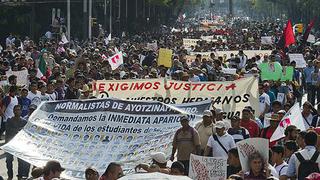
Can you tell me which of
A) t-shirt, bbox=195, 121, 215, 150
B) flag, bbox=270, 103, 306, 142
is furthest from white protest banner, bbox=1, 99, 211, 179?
flag, bbox=270, 103, 306, 142

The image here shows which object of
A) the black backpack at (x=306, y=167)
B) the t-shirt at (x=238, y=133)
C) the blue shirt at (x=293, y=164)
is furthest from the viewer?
the t-shirt at (x=238, y=133)

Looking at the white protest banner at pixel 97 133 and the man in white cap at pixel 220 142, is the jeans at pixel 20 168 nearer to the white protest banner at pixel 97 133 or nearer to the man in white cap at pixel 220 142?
the white protest banner at pixel 97 133

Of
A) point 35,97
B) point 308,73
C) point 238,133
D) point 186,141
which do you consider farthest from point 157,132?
point 308,73

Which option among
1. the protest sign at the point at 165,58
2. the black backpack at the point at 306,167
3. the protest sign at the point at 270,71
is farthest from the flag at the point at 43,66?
the black backpack at the point at 306,167

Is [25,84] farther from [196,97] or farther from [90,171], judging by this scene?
[90,171]

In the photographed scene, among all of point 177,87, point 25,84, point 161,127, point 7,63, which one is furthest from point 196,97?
point 7,63

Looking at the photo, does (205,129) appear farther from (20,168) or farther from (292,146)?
(20,168)

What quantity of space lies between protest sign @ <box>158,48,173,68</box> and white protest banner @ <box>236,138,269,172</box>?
1646 centimetres

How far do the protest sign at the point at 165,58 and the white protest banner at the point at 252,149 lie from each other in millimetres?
16464

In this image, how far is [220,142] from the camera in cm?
1294

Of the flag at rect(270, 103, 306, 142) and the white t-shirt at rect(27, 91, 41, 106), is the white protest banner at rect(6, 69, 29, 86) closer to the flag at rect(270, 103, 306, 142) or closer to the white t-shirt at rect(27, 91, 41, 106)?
the white t-shirt at rect(27, 91, 41, 106)

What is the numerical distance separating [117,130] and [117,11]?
66925mm

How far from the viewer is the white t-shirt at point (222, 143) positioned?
12875mm

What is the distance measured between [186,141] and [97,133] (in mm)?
1211
